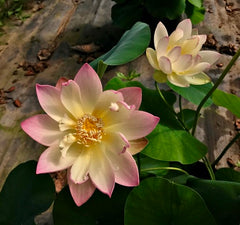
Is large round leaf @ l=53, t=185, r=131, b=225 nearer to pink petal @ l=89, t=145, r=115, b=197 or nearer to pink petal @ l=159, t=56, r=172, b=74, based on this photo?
pink petal @ l=89, t=145, r=115, b=197

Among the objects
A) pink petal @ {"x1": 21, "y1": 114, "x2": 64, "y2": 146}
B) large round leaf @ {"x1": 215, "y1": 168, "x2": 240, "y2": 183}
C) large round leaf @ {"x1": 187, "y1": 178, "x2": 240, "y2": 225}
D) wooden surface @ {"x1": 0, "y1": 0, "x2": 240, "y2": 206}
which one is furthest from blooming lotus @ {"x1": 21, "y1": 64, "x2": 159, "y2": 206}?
wooden surface @ {"x1": 0, "y1": 0, "x2": 240, "y2": 206}

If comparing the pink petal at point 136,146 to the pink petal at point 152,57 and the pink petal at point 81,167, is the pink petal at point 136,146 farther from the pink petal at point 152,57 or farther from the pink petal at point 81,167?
the pink petal at point 152,57

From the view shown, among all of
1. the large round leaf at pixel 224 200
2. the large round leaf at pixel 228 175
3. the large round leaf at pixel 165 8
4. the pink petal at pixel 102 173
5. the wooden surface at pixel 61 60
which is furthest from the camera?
the large round leaf at pixel 165 8

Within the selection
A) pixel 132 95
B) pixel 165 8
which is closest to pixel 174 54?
pixel 132 95

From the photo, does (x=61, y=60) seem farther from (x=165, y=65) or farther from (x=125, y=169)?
(x=125, y=169)

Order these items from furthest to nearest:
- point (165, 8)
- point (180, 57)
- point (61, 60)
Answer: point (61, 60), point (165, 8), point (180, 57)

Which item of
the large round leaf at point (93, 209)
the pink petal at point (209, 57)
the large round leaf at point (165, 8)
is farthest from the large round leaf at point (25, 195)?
the large round leaf at point (165, 8)
